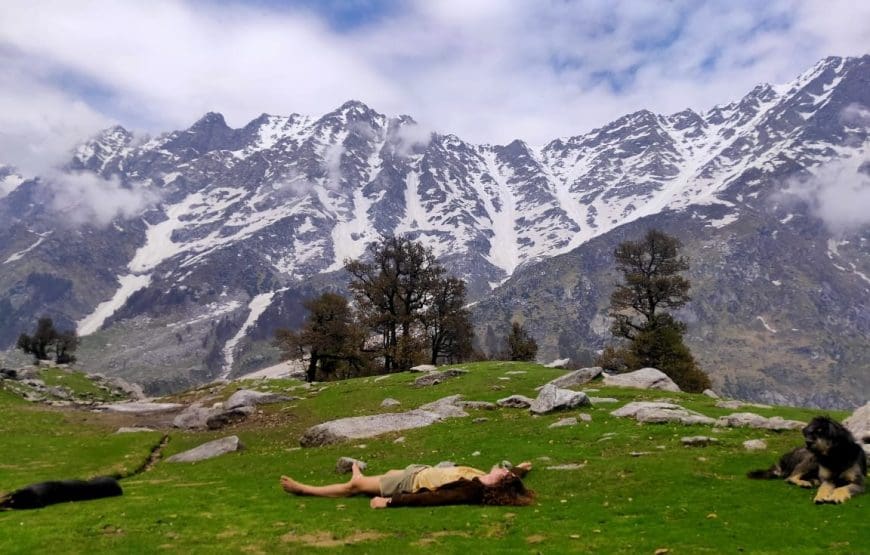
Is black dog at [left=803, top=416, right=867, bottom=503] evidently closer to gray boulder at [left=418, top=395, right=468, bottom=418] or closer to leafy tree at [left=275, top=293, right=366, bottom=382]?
gray boulder at [left=418, top=395, right=468, bottom=418]

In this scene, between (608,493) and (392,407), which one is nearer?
(608,493)

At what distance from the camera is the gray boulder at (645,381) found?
149ft

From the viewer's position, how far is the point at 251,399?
54.7m

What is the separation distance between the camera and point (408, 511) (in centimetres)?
1933

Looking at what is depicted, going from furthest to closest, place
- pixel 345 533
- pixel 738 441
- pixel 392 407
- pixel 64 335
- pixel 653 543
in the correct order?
pixel 64 335 → pixel 392 407 → pixel 738 441 → pixel 345 533 → pixel 653 543

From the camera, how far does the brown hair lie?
1967cm

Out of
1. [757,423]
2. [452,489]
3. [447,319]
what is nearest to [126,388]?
[447,319]

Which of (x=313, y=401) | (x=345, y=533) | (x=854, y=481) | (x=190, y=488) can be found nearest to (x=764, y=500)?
(x=854, y=481)

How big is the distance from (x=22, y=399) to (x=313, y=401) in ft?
106

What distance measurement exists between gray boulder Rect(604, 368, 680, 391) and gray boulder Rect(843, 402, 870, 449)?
18.7 metres

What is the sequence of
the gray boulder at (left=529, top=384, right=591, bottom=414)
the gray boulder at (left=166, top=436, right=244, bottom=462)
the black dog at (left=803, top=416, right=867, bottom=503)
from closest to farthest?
the black dog at (left=803, top=416, right=867, bottom=503) → the gray boulder at (left=166, top=436, right=244, bottom=462) → the gray boulder at (left=529, top=384, right=591, bottom=414)

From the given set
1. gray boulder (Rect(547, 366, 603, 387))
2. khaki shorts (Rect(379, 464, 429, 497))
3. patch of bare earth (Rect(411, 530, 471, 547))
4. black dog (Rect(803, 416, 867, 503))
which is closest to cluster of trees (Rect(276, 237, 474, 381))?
gray boulder (Rect(547, 366, 603, 387))

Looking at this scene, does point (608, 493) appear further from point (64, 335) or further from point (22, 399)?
point (64, 335)

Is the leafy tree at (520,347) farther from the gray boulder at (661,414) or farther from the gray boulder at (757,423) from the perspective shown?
the gray boulder at (757,423)
